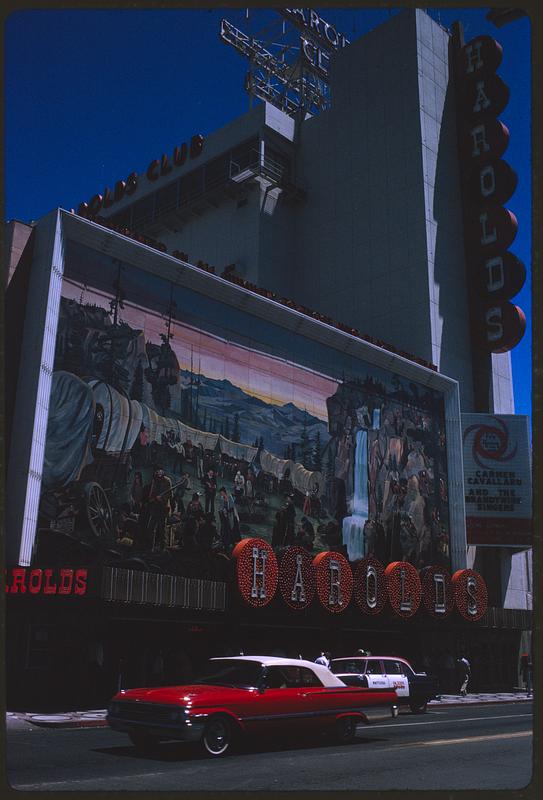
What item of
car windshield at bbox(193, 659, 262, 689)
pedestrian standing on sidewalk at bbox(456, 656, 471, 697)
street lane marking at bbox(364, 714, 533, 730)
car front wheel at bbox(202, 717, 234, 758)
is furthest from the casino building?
car front wheel at bbox(202, 717, 234, 758)

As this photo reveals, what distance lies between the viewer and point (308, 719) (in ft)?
46.1

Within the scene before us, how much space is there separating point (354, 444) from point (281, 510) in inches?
245

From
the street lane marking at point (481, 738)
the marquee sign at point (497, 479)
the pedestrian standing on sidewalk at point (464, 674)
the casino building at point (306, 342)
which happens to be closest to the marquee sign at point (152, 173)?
the casino building at point (306, 342)

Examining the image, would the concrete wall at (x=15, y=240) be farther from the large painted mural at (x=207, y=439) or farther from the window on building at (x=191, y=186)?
the window on building at (x=191, y=186)

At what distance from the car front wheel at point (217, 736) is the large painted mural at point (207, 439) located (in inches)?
511

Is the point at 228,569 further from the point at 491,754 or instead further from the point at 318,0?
the point at 318,0

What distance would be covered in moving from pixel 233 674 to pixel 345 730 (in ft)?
8.47

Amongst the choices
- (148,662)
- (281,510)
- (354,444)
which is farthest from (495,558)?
(148,662)

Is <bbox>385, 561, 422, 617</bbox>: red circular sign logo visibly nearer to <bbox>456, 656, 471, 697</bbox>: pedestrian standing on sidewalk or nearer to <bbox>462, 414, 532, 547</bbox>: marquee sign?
<bbox>456, 656, 471, 697</bbox>: pedestrian standing on sidewalk

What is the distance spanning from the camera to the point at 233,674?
1411 cm

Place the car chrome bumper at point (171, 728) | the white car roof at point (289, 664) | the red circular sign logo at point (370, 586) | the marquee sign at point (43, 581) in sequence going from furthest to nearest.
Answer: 1. the red circular sign logo at point (370, 586)
2. the marquee sign at point (43, 581)
3. the white car roof at point (289, 664)
4. the car chrome bumper at point (171, 728)

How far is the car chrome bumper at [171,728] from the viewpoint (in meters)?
11.9

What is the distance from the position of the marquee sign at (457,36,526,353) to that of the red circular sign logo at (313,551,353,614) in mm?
21075

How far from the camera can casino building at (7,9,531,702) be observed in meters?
25.4
